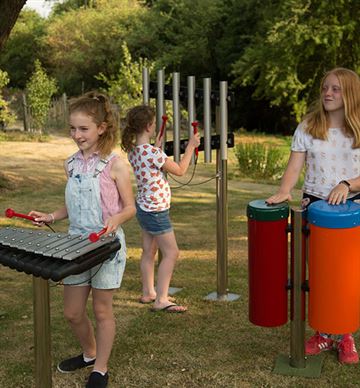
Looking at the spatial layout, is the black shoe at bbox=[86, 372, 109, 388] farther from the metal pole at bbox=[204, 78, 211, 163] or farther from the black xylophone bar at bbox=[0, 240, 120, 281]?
the metal pole at bbox=[204, 78, 211, 163]

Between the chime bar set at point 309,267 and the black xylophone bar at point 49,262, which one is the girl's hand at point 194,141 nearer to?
the chime bar set at point 309,267

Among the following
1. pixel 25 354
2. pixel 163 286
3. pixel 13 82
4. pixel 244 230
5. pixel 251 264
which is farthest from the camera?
pixel 13 82

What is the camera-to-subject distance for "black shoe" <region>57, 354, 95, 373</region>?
3891 millimetres

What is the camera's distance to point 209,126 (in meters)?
5.13

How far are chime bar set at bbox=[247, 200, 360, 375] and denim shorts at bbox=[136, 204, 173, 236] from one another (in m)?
1.18

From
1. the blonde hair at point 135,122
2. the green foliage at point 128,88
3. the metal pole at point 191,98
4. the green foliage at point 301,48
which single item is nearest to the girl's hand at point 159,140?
the metal pole at point 191,98

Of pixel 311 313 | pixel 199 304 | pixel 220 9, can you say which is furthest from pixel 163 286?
pixel 220 9

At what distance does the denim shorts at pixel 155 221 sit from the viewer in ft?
15.8

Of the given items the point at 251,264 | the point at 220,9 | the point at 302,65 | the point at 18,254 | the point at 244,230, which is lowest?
the point at 244,230

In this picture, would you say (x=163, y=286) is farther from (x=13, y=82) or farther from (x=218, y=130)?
(x=13, y=82)

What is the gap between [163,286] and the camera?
4.96 meters

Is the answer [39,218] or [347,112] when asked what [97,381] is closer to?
[39,218]

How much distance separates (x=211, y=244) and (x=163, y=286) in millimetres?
2430

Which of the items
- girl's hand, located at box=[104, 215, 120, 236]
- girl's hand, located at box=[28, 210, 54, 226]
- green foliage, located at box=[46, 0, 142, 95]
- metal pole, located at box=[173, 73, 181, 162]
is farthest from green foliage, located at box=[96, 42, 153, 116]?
girl's hand, located at box=[104, 215, 120, 236]
